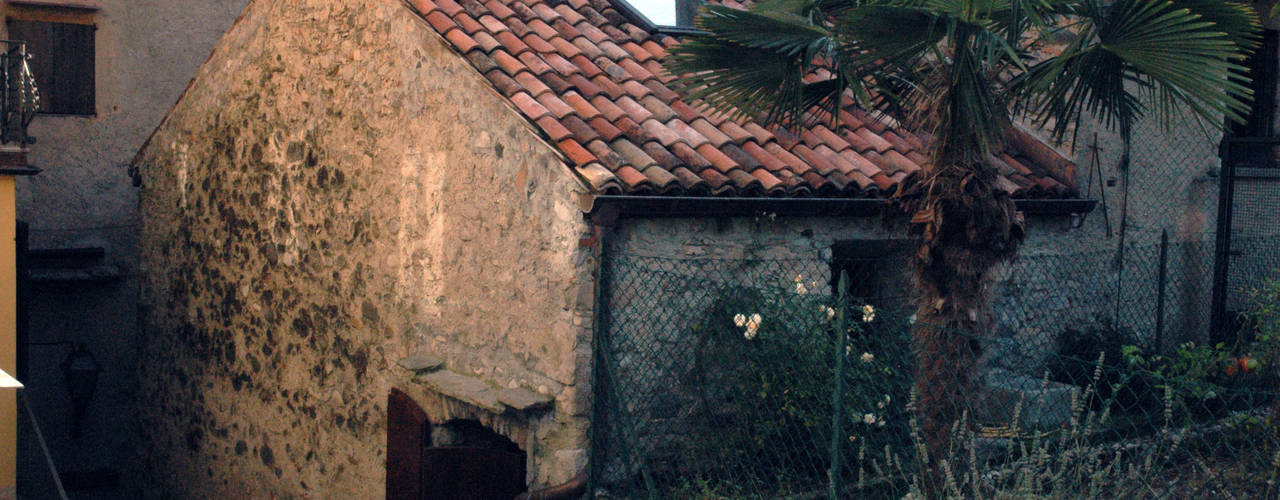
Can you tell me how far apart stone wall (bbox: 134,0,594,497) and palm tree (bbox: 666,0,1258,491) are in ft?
4.00

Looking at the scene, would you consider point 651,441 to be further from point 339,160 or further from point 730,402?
point 339,160

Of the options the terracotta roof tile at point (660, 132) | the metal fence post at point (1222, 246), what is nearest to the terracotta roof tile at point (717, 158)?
the terracotta roof tile at point (660, 132)

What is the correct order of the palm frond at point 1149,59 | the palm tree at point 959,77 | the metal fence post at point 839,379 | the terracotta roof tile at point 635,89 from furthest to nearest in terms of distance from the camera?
the terracotta roof tile at point 635,89 → the palm tree at point 959,77 → the metal fence post at point 839,379 → the palm frond at point 1149,59

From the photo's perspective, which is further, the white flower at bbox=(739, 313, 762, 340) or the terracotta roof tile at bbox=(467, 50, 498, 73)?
the terracotta roof tile at bbox=(467, 50, 498, 73)

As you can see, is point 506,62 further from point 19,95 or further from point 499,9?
point 19,95

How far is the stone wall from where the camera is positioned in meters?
5.94

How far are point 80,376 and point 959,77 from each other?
932 centimetres

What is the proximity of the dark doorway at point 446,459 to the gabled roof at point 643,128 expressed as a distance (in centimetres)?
188

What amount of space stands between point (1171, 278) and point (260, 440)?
293 inches

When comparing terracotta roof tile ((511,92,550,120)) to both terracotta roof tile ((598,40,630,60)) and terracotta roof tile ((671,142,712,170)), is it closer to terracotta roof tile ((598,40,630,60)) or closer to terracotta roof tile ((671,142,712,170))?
terracotta roof tile ((671,142,712,170))

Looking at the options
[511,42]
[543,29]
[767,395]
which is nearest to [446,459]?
[767,395]

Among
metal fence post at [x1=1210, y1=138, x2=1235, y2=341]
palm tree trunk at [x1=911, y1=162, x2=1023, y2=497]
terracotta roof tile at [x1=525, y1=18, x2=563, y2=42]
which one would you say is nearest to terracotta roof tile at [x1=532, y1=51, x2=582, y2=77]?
terracotta roof tile at [x1=525, y1=18, x2=563, y2=42]

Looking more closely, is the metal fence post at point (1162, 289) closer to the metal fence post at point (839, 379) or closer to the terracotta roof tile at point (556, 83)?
the metal fence post at point (839, 379)

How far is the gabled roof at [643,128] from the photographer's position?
5.84 metres
